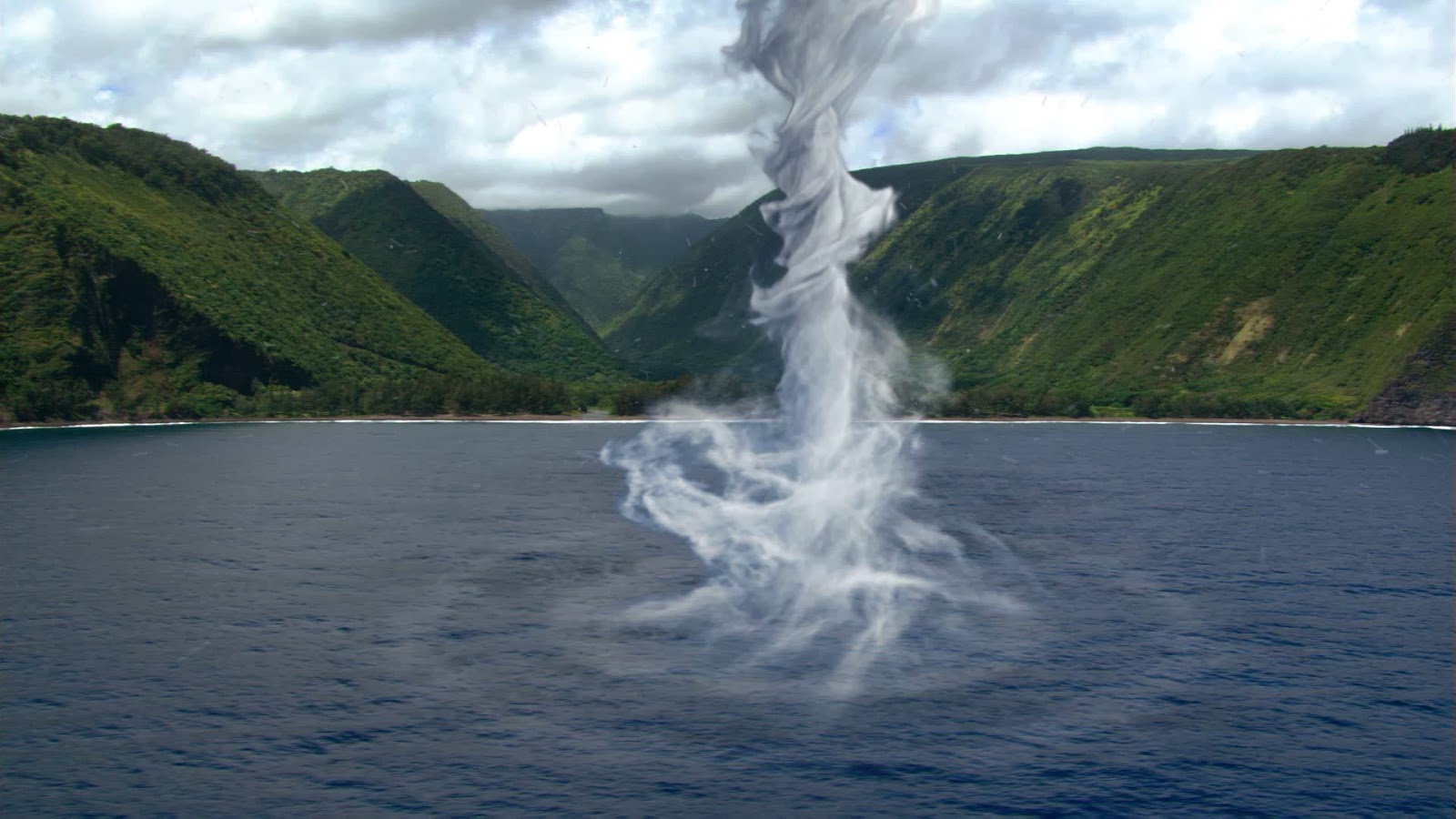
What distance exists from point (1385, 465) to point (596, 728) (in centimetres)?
15405

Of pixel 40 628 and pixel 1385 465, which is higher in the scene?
pixel 1385 465

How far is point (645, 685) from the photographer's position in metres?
51.2

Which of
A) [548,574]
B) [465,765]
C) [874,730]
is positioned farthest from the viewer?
[548,574]

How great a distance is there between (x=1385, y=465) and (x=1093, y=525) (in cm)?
8699

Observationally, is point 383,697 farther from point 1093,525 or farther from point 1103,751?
point 1093,525

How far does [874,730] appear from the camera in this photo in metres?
45.7

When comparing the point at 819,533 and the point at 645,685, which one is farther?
the point at 819,533

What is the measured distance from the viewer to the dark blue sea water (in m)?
40.3

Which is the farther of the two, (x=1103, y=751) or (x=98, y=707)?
(x=98, y=707)

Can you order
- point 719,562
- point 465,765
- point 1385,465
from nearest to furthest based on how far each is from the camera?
point 465,765 → point 719,562 → point 1385,465

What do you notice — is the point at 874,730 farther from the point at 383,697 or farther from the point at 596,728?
the point at 383,697

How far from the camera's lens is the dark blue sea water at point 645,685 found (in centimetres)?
4034

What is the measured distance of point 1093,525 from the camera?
342 ft

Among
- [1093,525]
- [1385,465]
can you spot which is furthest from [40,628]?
[1385,465]
